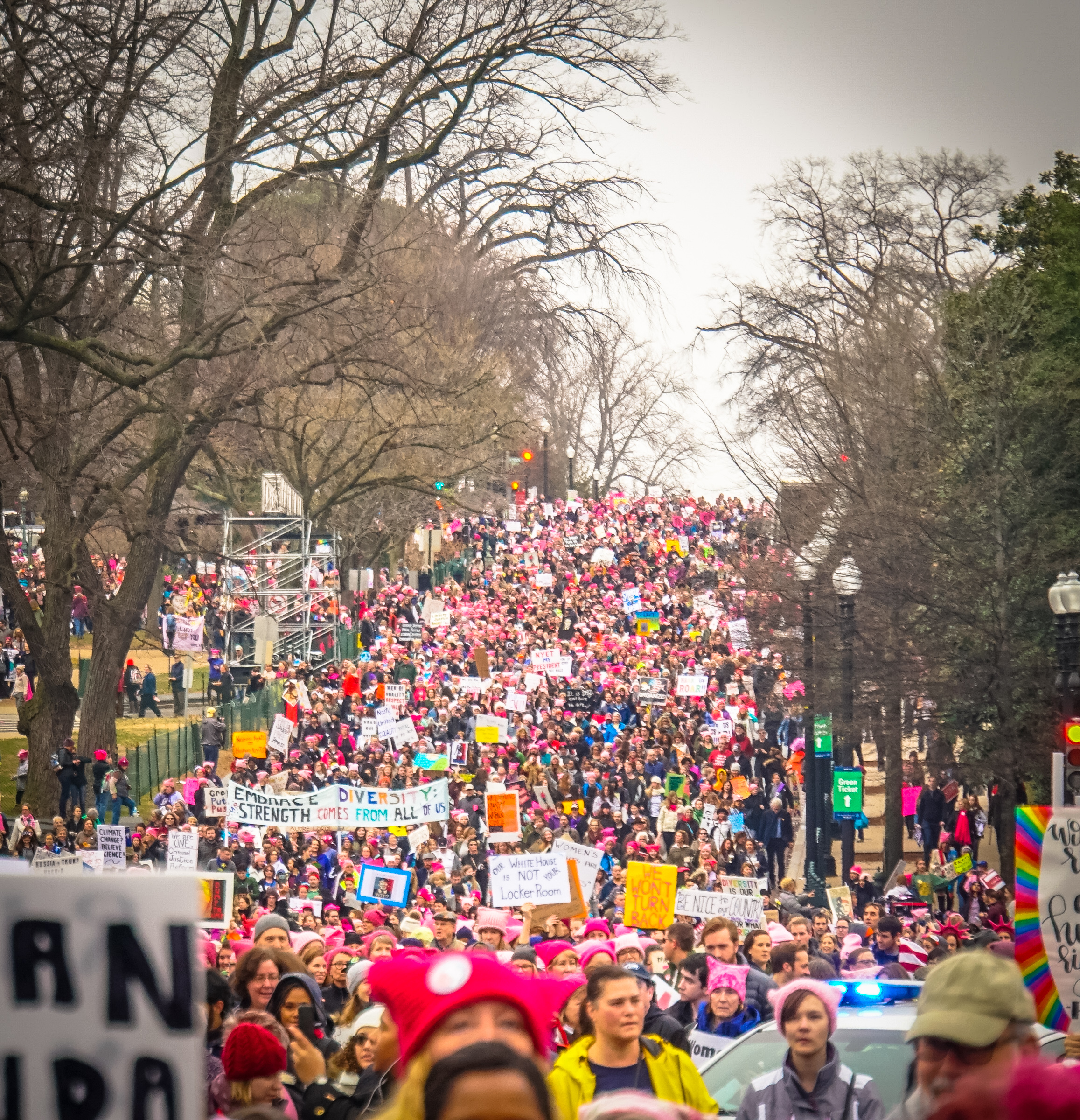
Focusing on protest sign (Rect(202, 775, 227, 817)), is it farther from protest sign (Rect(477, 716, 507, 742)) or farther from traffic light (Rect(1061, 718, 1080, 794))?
traffic light (Rect(1061, 718, 1080, 794))

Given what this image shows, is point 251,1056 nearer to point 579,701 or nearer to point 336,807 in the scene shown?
point 336,807

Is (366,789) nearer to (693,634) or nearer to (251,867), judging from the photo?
(251,867)

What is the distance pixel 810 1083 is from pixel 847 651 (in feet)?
57.3

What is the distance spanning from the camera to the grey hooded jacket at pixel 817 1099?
17.4ft

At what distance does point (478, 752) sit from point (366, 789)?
11.2 m

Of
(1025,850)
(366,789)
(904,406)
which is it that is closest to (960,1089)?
(1025,850)

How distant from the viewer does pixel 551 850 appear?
16812 mm

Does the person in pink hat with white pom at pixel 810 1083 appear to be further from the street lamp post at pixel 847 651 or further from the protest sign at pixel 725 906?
the street lamp post at pixel 847 651

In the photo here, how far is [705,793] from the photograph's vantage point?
84.9 feet

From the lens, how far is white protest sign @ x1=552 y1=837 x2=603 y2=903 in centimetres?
1631

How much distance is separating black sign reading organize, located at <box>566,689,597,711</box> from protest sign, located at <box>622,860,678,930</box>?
749 inches

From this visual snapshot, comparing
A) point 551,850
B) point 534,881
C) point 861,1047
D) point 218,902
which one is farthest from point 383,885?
point 861,1047

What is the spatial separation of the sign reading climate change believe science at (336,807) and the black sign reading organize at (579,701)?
47.3 ft

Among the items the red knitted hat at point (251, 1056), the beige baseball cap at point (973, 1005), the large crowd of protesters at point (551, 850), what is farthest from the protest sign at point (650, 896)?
the beige baseball cap at point (973, 1005)
